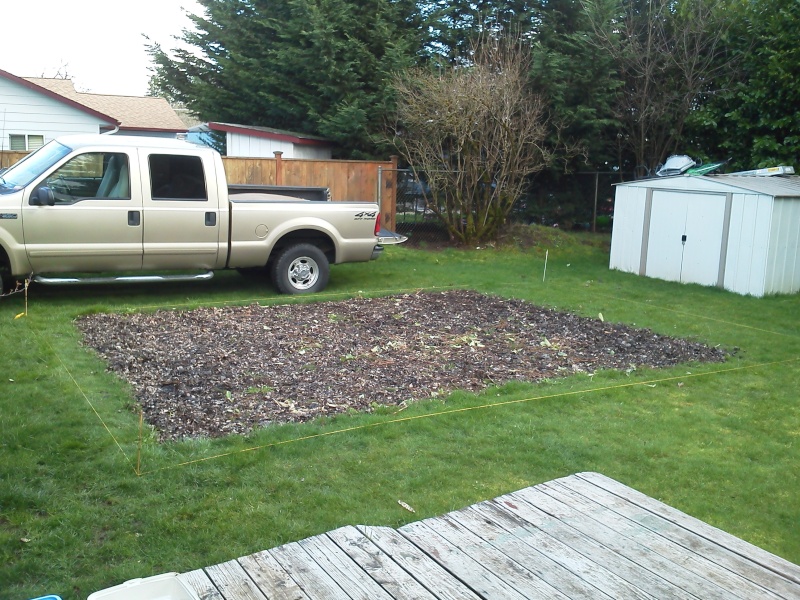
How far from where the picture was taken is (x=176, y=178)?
10359 millimetres

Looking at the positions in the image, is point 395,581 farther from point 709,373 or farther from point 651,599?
point 709,373

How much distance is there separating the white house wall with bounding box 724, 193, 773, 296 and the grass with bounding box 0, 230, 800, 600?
13.4 ft

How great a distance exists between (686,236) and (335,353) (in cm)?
787

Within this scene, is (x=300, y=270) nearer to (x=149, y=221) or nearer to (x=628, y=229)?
(x=149, y=221)

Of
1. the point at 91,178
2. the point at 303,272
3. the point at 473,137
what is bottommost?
the point at 303,272

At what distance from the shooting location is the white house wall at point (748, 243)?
12.3 metres

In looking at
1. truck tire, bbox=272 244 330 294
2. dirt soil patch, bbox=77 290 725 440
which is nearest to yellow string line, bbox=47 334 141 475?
dirt soil patch, bbox=77 290 725 440

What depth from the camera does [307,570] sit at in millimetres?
2686

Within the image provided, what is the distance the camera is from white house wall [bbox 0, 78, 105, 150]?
1955 cm

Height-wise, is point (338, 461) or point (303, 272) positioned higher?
point (303, 272)

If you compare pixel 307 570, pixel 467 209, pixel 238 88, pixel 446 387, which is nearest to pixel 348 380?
pixel 446 387

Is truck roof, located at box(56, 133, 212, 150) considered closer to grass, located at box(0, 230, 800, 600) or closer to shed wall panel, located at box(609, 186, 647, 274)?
grass, located at box(0, 230, 800, 600)

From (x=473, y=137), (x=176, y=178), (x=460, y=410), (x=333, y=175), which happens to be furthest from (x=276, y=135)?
(x=460, y=410)

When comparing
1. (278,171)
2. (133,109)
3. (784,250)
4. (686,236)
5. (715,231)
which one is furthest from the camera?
(133,109)
